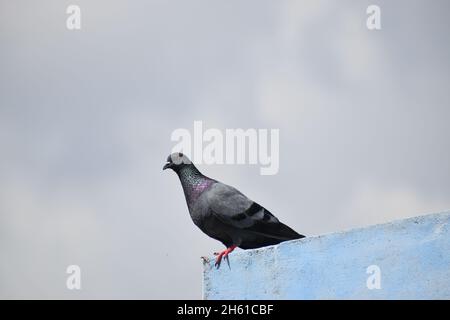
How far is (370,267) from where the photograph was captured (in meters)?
8.41

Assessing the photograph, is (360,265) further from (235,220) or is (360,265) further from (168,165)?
(168,165)

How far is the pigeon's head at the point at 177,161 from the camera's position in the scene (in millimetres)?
10711

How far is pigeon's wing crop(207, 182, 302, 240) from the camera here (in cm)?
1004

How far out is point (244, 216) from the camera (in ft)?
33.1

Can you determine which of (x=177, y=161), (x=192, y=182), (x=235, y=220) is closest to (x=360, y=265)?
(x=235, y=220)

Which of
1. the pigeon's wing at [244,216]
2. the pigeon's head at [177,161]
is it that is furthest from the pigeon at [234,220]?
the pigeon's head at [177,161]

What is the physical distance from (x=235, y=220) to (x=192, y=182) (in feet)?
2.68

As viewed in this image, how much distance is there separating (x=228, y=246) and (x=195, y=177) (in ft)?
3.07

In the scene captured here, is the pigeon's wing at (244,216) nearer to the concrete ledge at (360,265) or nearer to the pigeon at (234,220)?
the pigeon at (234,220)

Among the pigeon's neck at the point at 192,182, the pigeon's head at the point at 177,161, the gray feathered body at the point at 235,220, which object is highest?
the pigeon's head at the point at 177,161
